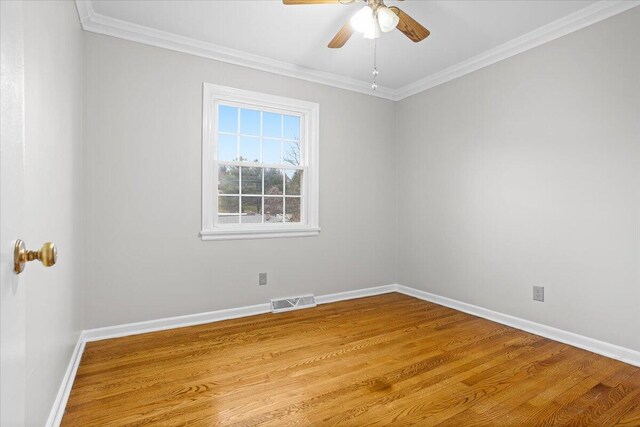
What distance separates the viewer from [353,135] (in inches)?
164

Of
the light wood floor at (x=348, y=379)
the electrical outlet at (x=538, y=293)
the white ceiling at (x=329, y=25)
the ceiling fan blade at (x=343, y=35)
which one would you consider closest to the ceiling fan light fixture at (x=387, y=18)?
the ceiling fan blade at (x=343, y=35)

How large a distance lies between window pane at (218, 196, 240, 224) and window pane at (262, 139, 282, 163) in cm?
54

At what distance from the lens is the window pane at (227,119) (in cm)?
346

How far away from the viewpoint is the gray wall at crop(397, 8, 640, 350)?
2.53m

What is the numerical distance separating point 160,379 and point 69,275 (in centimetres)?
88

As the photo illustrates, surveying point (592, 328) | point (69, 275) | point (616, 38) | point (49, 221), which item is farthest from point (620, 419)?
point (69, 275)

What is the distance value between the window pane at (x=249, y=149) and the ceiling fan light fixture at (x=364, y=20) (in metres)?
1.71

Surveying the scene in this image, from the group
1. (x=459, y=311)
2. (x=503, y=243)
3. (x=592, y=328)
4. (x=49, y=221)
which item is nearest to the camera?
(x=49, y=221)

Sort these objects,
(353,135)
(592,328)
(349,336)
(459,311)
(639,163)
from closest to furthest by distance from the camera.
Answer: (639,163)
(592,328)
(349,336)
(459,311)
(353,135)

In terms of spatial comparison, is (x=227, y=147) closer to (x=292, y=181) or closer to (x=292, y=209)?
(x=292, y=181)

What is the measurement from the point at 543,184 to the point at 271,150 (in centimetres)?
261

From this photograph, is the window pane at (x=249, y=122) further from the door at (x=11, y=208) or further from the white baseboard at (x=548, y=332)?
the door at (x=11, y=208)

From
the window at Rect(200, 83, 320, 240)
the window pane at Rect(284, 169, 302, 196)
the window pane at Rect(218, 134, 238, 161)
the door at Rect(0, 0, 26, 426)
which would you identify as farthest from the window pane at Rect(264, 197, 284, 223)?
the door at Rect(0, 0, 26, 426)

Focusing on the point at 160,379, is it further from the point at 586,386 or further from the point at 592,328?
the point at 592,328
